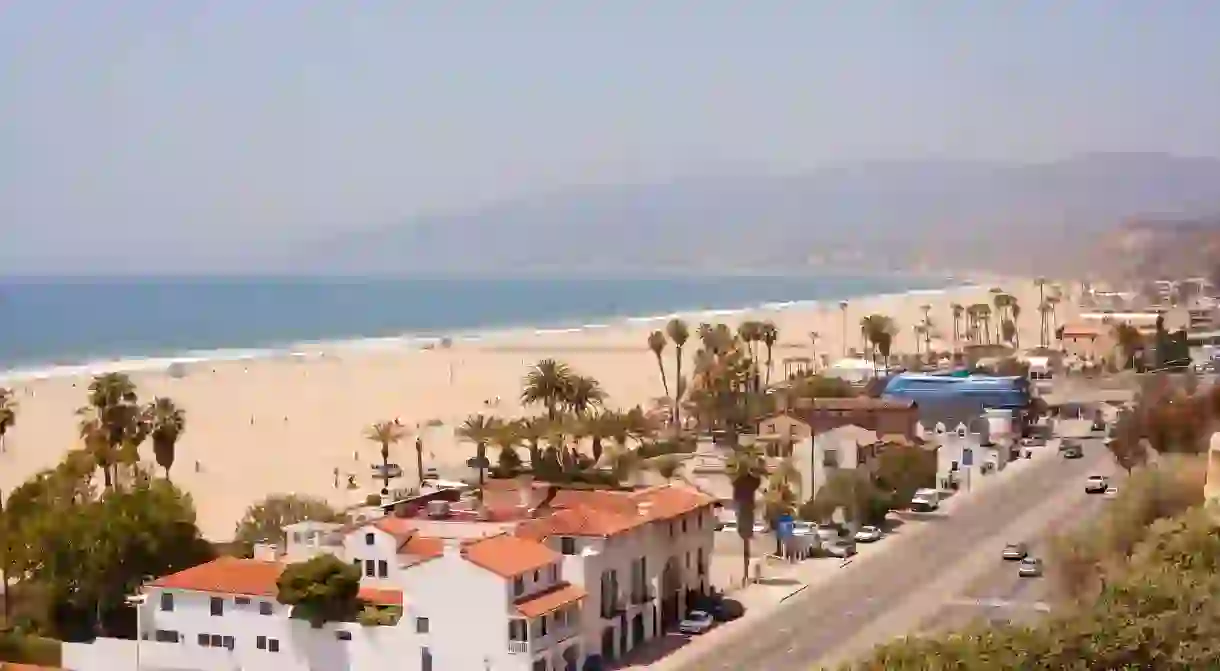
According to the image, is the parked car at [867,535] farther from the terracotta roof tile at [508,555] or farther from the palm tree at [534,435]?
the terracotta roof tile at [508,555]

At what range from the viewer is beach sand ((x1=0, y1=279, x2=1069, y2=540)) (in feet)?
189

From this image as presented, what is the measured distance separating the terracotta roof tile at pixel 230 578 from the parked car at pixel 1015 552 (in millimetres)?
18767

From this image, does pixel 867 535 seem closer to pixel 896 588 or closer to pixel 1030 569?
pixel 1030 569

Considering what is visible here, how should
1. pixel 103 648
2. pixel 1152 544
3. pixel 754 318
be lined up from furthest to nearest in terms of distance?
pixel 754 318
pixel 103 648
pixel 1152 544

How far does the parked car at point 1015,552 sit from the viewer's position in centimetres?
3966

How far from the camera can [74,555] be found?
32438mm

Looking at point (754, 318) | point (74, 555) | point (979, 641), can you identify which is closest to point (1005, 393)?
point (74, 555)

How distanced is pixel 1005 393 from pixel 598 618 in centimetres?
3800

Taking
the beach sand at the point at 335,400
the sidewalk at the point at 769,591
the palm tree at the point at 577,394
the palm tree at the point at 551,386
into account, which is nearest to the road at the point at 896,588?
the sidewalk at the point at 769,591

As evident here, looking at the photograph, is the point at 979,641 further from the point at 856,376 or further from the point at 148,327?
the point at 148,327

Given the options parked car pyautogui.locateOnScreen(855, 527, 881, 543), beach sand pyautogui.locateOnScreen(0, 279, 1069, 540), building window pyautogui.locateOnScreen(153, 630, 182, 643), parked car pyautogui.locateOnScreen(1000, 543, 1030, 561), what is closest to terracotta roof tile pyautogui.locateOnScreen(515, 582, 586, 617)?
building window pyautogui.locateOnScreen(153, 630, 182, 643)

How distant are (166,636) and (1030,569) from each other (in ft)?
65.7

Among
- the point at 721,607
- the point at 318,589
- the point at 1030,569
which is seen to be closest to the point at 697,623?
the point at 721,607

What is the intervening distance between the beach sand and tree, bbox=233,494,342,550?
3789 mm
